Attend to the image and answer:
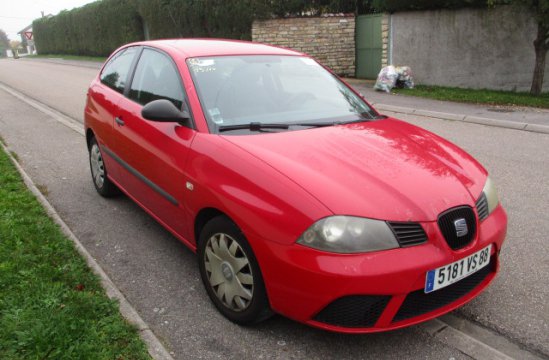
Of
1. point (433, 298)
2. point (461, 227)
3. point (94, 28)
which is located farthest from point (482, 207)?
point (94, 28)

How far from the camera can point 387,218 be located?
248cm

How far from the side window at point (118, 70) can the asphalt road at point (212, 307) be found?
1.23 metres

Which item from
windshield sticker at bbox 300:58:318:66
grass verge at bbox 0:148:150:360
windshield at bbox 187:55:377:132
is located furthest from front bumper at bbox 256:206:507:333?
windshield sticker at bbox 300:58:318:66

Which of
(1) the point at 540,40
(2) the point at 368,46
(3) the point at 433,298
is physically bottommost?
(3) the point at 433,298

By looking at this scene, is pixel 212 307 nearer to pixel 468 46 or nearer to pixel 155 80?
pixel 155 80

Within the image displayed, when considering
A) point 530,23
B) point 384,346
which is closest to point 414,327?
point 384,346

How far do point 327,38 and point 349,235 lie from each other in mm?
16741

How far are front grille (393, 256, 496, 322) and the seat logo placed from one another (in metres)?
0.29

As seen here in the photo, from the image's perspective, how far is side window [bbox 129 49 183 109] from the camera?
3.70 metres

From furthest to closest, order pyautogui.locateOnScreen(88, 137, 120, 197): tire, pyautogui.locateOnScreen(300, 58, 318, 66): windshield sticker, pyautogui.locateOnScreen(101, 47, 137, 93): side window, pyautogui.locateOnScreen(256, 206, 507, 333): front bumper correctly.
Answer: pyautogui.locateOnScreen(88, 137, 120, 197): tire
pyautogui.locateOnScreen(101, 47, 137, 93): side window
pyautogui.locateOnScreen(300, 58, 318, 66): windshield sticker
pyautogui.locateOnScreen(256, 206, 507, 333): front bumper

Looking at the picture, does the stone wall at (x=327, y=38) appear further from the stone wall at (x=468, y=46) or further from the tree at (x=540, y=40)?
the tree at (x=540, y=40)

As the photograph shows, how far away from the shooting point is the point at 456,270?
2.62m

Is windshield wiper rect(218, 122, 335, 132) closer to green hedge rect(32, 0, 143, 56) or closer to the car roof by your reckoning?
the car roof

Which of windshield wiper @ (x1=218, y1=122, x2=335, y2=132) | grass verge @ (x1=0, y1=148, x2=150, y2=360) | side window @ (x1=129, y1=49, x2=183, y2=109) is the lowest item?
grass verge @ (x1=0, y1=148, x2=150, y2=360)
